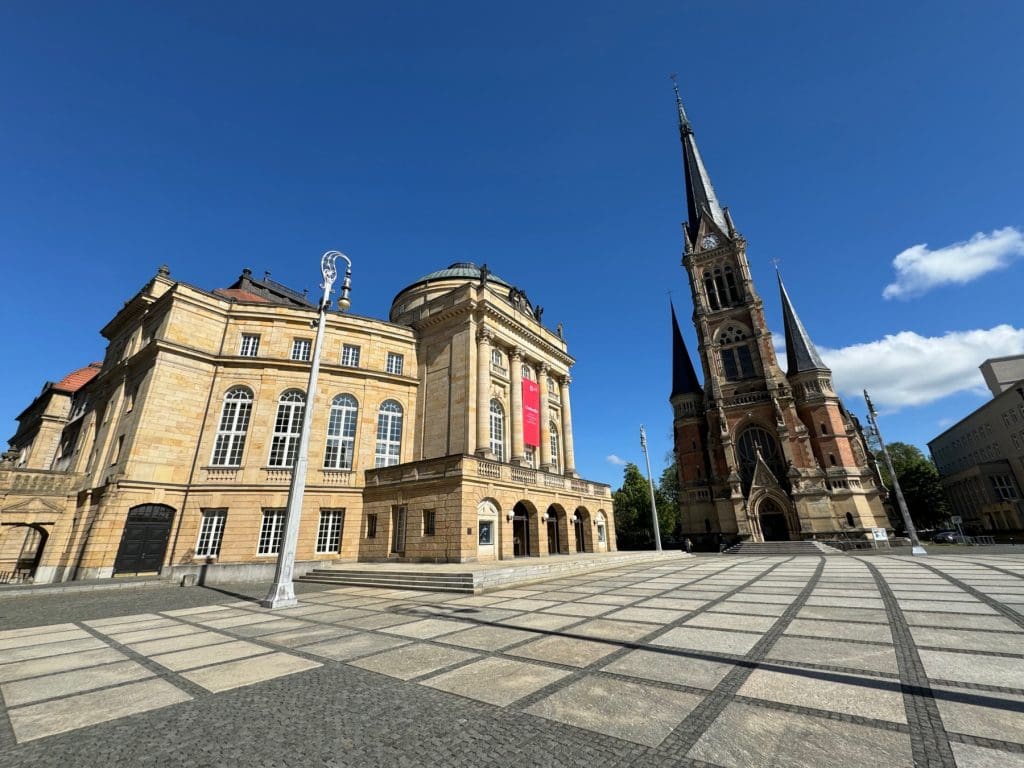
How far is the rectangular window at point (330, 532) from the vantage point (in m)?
23.7

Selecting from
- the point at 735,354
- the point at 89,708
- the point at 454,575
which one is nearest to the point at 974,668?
the point at 89,708

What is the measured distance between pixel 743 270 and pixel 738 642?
54.9m

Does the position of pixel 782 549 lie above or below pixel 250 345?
below

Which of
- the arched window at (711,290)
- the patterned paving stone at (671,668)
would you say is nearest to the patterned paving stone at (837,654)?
the patterned paving stone at (671,668)

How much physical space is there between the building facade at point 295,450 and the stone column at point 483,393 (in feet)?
0.30

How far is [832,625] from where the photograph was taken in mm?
7555

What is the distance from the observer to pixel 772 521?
141ft

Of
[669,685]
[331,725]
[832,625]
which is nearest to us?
[331,725]

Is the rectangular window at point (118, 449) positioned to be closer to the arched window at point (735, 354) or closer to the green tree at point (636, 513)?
the green tree at point (636, 513)

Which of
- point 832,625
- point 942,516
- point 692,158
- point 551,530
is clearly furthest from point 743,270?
point 832,625

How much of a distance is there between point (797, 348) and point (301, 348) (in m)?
51.2

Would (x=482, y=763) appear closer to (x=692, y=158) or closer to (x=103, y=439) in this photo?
(x=103, y=439)

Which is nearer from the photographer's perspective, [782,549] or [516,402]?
[516,402]

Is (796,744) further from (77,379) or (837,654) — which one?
(77,379)
